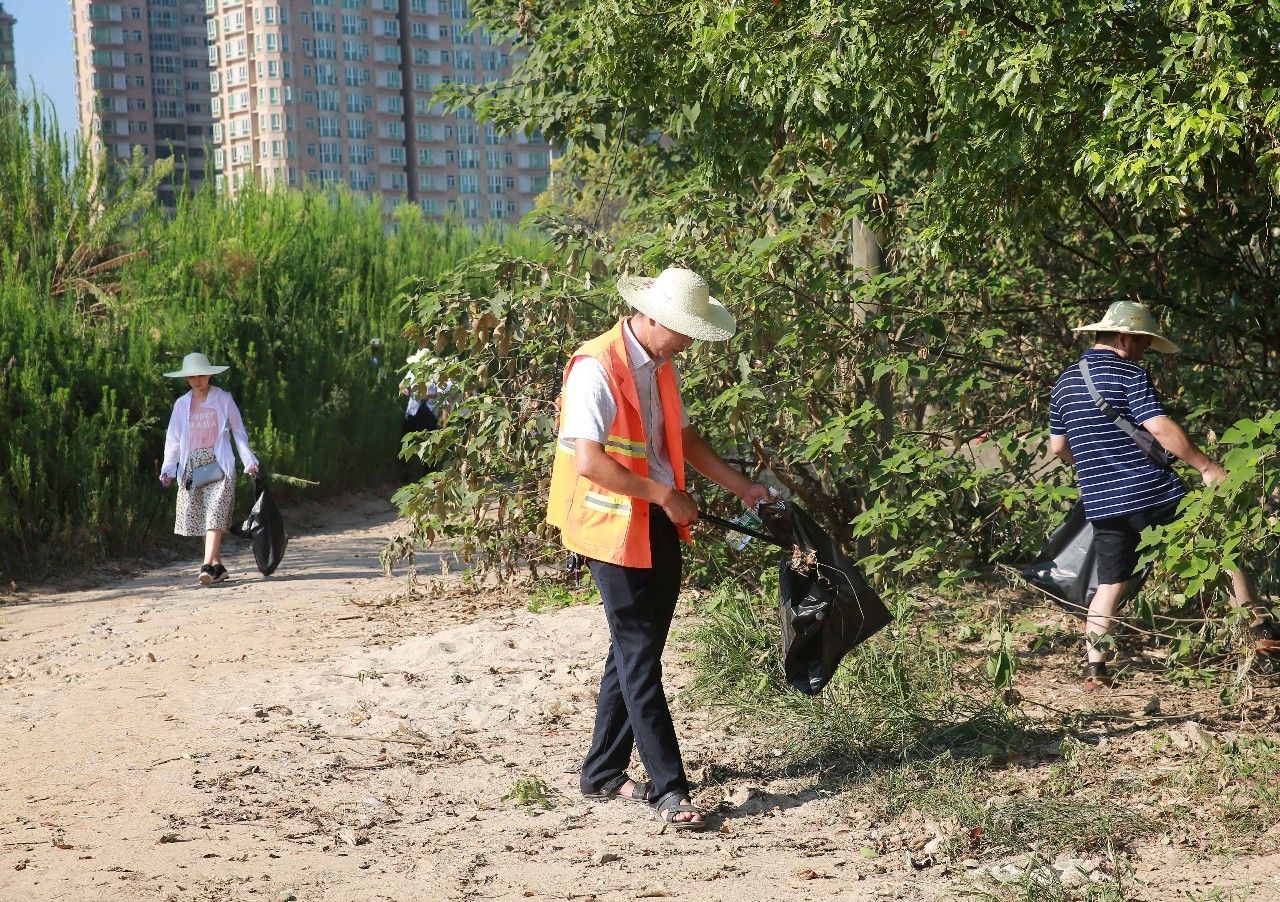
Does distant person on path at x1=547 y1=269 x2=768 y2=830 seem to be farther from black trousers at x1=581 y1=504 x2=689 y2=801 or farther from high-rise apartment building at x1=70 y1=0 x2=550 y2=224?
high-rise apartment building at x1=70 y1=0 x2=550 y2=224

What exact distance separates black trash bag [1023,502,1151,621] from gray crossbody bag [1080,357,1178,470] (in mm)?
504

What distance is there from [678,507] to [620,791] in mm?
1205

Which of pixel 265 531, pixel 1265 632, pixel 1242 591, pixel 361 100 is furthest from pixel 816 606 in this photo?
pixel 361 100

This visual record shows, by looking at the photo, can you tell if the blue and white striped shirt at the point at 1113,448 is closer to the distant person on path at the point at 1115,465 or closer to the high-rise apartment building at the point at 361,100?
the distant person on path at the point at 1115,465

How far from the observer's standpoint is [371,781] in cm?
584

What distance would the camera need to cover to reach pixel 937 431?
8.14 metres

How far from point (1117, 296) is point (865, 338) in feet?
4.76


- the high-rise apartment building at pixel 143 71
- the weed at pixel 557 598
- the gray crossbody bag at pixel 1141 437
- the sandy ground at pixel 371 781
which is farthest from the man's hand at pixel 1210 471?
the high-rise apartment building at pixel 143 71

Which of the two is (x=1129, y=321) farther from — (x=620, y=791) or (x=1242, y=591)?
(x=620, y=791)

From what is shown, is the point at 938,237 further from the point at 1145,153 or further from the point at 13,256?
the point at 13,256

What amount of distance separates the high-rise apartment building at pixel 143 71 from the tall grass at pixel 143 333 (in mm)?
100822

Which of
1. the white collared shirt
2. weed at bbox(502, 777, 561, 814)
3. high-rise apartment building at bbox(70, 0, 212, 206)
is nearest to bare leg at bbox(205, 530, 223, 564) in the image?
weed at bbox(502, 777, 561, 814)

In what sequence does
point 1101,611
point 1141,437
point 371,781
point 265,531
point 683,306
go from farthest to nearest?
1. point 265,531
2. point 1101,611
3. point 1141,437
4. point 371,781
5. point 683,306

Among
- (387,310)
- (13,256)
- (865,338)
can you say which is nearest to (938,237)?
(865,338)
